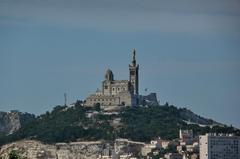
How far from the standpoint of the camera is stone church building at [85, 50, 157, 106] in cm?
11369

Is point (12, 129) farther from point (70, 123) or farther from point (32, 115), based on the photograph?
point (70, 123)

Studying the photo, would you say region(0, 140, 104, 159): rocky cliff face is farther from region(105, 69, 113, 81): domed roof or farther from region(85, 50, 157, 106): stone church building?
region(105, 69, 113, 81): domed roof

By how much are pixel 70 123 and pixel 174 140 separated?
9.78 metres

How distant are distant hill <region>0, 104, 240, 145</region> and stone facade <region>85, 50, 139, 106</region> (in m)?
0.78

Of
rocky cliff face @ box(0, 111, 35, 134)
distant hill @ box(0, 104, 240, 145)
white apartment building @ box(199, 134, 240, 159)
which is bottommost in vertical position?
white apartment building @ box(199, 134, 240, 159)

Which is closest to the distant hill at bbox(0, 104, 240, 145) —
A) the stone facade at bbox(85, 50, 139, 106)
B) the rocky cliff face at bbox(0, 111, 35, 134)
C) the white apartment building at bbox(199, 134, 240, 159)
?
the stone facade at bbox(85, 50, 139, 106)

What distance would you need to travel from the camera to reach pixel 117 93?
11469cm

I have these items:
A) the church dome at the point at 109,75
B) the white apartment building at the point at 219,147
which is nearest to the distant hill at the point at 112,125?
the church dome at the point at 109,75

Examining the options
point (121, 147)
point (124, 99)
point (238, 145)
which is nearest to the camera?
point (238, 145)

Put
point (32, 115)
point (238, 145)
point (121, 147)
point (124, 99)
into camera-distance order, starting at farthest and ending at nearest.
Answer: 1. point (32, 115)
2. point (124, 99)
3. point (121, 147)
4. point (238, 145)

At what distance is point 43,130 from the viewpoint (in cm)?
11288

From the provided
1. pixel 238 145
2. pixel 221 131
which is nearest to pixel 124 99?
pixel 221 131

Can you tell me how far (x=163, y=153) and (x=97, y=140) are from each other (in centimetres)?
758

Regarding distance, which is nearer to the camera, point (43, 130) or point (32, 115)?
point (43, 130)
